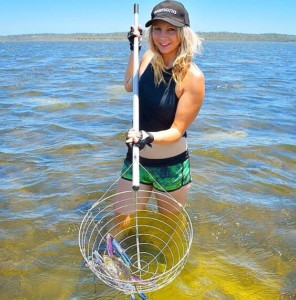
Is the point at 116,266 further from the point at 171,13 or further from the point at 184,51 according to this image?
the point at 171,13

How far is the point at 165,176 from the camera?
180 inches

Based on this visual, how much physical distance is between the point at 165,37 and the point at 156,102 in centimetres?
68

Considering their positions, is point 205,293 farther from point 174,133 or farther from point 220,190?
point 220,190

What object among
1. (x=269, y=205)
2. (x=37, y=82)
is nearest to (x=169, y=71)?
(x=269, y=205)

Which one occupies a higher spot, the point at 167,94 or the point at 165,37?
the point at 165,37

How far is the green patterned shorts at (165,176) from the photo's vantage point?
4554 millimetres

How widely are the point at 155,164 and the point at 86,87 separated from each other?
16.1 meters

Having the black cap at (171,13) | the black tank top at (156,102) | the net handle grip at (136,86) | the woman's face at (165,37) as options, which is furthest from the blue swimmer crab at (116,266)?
the black cap at (171,13)

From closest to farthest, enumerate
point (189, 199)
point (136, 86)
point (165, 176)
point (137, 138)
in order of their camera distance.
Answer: point (137, 138) < point (136, 86) < point (165, 176) < point (189, 199)

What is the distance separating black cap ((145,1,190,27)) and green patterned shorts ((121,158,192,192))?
5.18ft

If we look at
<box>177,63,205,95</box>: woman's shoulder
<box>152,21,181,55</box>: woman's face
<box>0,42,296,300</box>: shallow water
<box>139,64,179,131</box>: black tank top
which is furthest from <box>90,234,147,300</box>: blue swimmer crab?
<box>152,21,181,55</box>: woman's face

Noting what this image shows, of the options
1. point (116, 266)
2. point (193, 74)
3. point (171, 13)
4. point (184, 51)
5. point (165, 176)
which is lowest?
point (116, 266)

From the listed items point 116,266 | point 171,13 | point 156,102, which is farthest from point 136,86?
point 116,266

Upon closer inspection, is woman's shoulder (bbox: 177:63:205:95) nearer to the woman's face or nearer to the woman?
the woman
